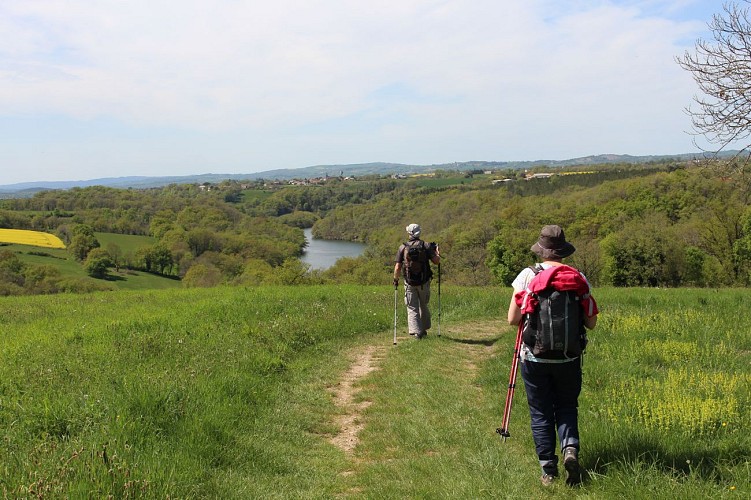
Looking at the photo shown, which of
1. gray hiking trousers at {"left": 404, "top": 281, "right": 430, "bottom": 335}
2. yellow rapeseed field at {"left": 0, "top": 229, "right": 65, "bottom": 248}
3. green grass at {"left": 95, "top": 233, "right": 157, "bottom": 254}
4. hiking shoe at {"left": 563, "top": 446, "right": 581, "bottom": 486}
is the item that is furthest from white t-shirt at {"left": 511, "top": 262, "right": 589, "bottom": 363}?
yellow rapeseed field at {"left": 0, "top": 229, "right": 65, "bottom": 248}

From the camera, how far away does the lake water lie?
110 metres

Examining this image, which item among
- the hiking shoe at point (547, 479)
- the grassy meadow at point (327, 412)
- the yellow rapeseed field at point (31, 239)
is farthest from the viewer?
the yellow rapeseed field at point (31, 239)

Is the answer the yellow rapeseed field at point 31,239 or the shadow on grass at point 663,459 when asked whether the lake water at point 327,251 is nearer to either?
the yellow rapeseed field at point 31,239

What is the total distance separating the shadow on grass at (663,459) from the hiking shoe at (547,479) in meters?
0.26

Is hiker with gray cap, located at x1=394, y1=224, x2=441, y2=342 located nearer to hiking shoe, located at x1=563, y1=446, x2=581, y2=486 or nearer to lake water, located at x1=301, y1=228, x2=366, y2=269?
hiking shoe, located at x1=563, y1=446, x2=581, y2=486

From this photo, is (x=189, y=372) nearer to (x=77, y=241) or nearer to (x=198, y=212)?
(x=77, y=241)

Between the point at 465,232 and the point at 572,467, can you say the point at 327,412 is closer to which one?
the point at 572,467

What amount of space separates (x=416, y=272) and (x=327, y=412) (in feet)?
14.3

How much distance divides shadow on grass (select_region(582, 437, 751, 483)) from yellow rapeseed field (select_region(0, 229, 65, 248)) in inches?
3869

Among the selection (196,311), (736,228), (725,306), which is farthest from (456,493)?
(736,228)

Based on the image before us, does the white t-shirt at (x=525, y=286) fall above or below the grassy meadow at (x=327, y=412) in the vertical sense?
above

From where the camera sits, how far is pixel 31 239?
3602 inches

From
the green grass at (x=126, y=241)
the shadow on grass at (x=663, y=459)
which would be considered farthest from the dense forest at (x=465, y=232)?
the shadow on grass at (x=663, y=459)

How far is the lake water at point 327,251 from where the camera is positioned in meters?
110
